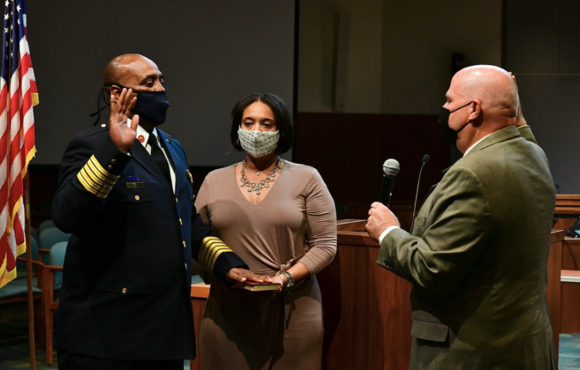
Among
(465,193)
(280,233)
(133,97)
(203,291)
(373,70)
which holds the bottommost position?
(203,291)

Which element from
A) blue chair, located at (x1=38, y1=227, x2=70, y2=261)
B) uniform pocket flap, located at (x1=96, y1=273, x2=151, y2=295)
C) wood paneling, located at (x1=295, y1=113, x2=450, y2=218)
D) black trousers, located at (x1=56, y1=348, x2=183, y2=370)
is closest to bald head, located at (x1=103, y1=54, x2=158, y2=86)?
uniform pocket flap, located at (x1=96, y1=273, x2=151, y2=295)

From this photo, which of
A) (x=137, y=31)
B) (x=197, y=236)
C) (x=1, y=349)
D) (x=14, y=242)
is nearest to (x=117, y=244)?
(x=197, y=236)

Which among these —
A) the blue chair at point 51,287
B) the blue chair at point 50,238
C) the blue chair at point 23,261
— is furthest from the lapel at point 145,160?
the blue chair at point 50,238

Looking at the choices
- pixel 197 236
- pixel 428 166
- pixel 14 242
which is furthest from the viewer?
pixel 428 166

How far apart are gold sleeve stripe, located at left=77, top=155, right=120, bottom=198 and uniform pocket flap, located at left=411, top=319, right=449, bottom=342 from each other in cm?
99

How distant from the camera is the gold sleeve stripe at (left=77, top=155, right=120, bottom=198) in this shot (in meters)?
2.07

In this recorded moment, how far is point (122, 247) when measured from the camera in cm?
222

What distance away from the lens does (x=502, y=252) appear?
204 cm

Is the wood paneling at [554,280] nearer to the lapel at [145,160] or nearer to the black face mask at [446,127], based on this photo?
the black face mask at [446,127]

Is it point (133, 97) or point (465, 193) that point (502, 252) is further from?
point (133, 97)

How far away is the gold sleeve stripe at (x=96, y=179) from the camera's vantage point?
207 centimetres

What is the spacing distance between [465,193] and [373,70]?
8.14 m

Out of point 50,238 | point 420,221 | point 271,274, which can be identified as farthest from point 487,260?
point 50,238

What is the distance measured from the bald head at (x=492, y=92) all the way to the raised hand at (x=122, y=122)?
966mm
